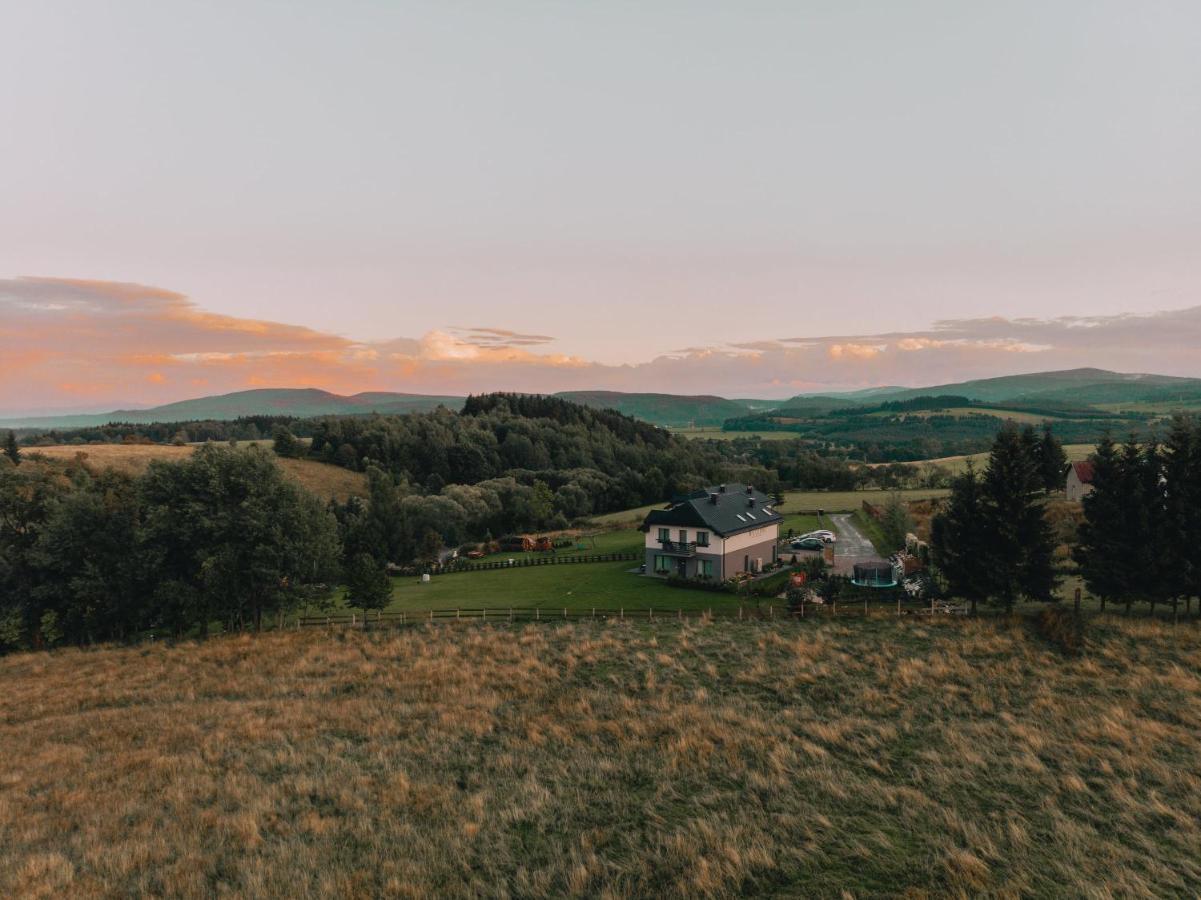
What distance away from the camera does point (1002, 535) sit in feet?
118

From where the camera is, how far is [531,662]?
31.2 meters

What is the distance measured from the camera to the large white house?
53375mm

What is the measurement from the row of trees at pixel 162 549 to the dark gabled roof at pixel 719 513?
1129 inches

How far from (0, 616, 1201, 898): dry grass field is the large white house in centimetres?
2060

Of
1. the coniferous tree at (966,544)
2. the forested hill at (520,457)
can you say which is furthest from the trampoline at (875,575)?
the forested hill at (520,457)

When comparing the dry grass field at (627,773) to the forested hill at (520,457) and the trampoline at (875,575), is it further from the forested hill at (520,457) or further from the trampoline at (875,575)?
the forested hill at (520,457)

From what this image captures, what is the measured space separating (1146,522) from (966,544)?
28.7 ft

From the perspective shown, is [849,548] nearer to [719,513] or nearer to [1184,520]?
[719,513]

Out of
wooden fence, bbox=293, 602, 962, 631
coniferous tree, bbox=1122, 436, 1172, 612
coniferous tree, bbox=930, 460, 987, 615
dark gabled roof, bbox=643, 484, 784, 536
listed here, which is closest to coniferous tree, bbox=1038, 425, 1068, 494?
dark gabled roof, bbox=643, 484, 784, 536

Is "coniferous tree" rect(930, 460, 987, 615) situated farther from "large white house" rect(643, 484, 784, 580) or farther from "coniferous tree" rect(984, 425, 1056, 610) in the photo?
"large white house" rect(643, 484, 784, 580)

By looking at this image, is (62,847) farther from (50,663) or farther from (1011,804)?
(50,663)

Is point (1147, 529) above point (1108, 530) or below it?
above

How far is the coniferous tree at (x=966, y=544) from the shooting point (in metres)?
36.6

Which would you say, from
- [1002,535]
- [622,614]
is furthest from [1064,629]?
[622,614]
